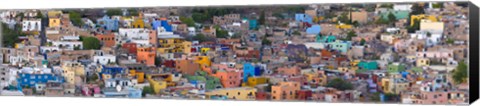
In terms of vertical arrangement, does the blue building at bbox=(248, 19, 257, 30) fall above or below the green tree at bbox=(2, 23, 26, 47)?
above

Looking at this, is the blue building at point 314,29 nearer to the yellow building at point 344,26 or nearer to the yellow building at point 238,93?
Result: the yellow building at point 344,26

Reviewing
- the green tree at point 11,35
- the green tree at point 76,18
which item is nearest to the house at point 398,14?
the green tree at point 76,18

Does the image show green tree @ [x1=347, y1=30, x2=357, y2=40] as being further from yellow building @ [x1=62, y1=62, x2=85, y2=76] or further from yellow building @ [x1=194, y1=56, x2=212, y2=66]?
yellow building @ [x1=62, y1=62, x2=85, y2=76]

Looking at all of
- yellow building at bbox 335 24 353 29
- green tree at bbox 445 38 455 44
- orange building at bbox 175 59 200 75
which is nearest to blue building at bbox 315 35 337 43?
yellow building at bbox 335 24 353 29

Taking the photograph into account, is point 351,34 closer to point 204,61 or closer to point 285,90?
point 285,90

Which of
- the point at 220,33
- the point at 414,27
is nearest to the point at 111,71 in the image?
the point at 220,33

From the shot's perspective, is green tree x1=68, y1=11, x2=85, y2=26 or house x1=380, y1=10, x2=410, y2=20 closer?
house x1=380, y1=10, x2=410, y2=20

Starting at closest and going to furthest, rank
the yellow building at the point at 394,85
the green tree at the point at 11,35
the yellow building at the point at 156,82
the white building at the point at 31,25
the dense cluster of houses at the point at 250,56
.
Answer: the dense cluster of houses at the point at 250,56
the yellow building at the point at 394,85
the yellow building at the point at 156,82
the white building at the point at 31,25
the green tree at the point at 11,35
